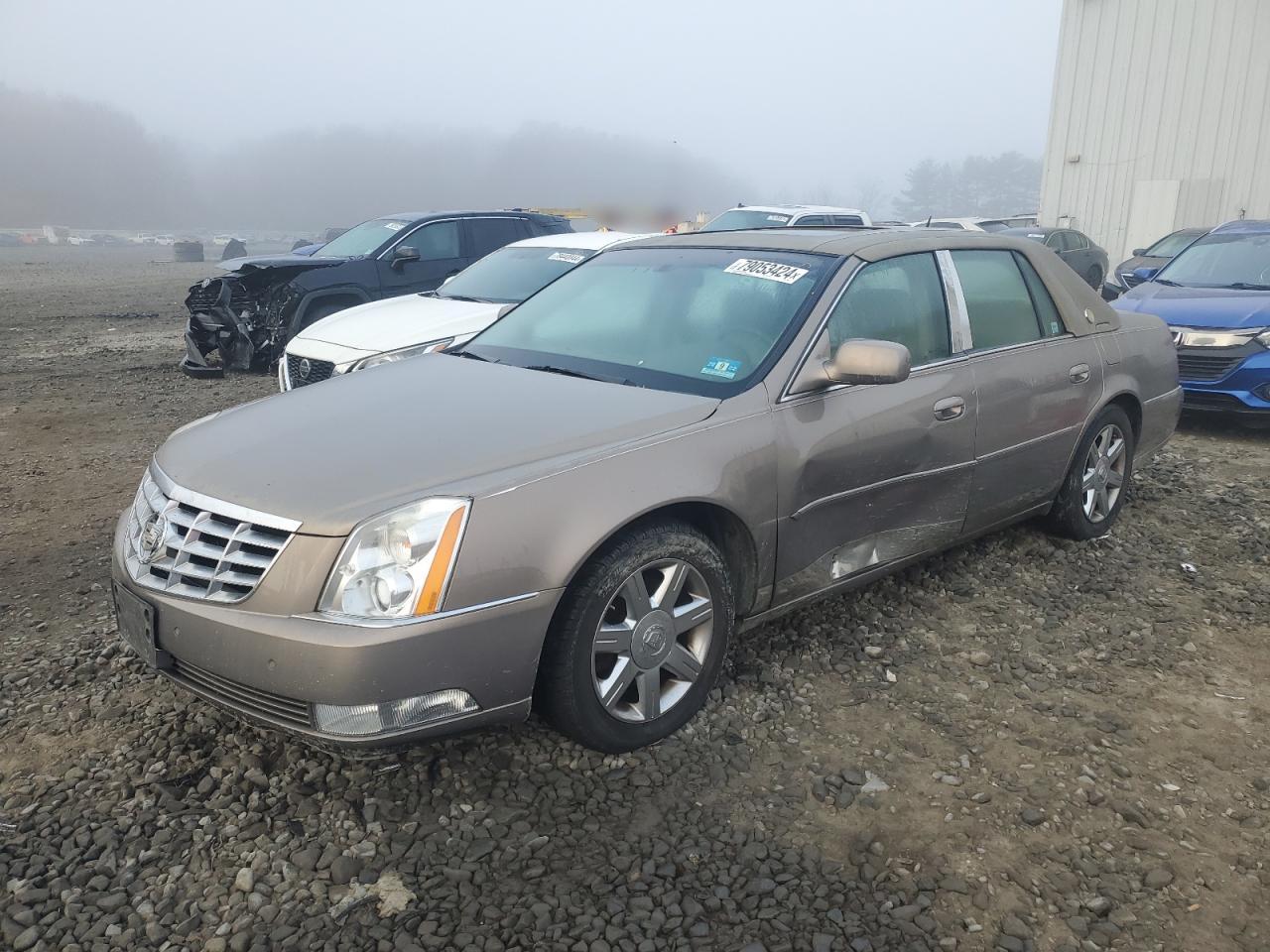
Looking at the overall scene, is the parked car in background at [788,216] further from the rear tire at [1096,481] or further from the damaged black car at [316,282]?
the rear tire at [1096,481]

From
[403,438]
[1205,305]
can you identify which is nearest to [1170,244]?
[1205,305]

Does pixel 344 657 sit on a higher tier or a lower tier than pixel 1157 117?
lower

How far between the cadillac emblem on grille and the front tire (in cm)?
113

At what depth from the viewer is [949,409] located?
3676 millimetres

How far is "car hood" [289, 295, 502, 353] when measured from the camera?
6887 mm

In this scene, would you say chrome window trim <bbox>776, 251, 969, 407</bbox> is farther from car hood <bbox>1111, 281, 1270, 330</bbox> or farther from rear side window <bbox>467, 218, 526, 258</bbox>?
rear side window <bbox>467, 218, 526, 258</bbox>

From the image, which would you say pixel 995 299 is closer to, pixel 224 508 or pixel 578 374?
pixel 578 374

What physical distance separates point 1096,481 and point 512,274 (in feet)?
16.0

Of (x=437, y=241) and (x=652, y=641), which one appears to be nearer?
(x=652, y=641)

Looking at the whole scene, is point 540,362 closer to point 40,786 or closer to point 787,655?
point 787,655

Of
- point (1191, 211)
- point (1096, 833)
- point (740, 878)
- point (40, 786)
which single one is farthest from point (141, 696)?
point (1191, 211)

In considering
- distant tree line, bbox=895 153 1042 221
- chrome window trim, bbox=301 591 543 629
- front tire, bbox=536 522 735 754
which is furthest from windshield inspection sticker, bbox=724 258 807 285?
distant tree line, bbox=895 153 1042 221

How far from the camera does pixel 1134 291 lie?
317 inches

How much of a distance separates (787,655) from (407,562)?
1.70 m
